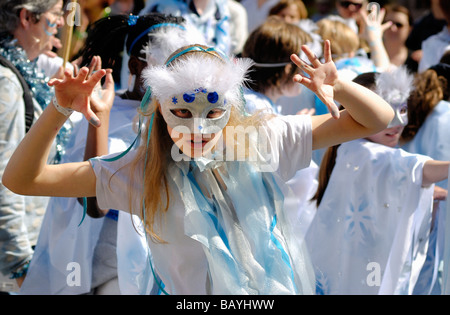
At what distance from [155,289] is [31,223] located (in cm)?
98

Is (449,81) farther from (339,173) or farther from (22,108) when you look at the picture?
(22,108)

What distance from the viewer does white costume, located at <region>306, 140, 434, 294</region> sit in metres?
2.79

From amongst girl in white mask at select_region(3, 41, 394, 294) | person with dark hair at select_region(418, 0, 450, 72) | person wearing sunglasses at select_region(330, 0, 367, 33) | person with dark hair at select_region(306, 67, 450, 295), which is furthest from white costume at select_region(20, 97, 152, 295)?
person wearing sunglasses at select_region(330, 0, 367, 33)

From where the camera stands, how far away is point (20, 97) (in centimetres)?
280

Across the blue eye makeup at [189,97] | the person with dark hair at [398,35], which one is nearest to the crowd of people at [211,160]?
the blue eye makeup at [189,97]

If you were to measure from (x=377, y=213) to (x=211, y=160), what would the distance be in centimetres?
116

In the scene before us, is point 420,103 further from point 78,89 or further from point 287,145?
point 78,89

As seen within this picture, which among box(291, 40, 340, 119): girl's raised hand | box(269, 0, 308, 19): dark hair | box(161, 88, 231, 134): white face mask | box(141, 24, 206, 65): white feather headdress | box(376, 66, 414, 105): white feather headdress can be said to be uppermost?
box(269, 0, 308, 19): dark hair

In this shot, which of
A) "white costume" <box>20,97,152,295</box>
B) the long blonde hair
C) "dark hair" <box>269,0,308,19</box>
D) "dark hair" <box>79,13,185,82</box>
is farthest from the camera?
"dark hair" <box>269,0,308,19</box>

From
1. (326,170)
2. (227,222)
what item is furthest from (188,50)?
(326,170)

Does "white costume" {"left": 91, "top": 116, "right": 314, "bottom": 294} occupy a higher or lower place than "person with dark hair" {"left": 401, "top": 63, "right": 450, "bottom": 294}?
lower

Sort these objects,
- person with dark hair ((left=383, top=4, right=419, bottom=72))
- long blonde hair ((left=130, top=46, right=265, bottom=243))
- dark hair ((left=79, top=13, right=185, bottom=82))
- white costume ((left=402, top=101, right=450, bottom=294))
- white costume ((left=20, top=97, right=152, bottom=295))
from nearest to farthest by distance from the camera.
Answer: long blonde hair ((left=130, top=46, right=265, bottom=243))
white costume ((left=20, top=97, right=152, bottom=295))
dark hair ((left=79, top=13, right=185, bottom=82))
white costume ((left=402, top=101, right=450, bottom=294))
person with dark hair ((left=383, top=4, right=419, bottom=72))

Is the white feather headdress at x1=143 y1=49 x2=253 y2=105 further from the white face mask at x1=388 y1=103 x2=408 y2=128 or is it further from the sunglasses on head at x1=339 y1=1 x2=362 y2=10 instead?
the sunglasses on head at x1=339 y1=1 x2=362 y2=10

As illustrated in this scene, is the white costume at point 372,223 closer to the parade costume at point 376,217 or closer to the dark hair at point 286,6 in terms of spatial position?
the parade costume at point 376,217
